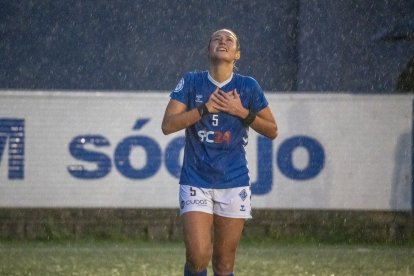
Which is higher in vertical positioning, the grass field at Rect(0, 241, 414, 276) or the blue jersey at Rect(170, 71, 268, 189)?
the blue jersey at Rect(170, 71, 268, 189)

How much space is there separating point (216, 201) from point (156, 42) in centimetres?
1177

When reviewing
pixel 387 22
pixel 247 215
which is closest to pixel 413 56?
pixel 387 22

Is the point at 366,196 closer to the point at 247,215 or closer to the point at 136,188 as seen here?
the point at 136,188

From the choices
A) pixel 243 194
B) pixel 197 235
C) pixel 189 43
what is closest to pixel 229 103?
pixel 243 194

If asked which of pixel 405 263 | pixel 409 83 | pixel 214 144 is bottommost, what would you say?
pixel 405 263

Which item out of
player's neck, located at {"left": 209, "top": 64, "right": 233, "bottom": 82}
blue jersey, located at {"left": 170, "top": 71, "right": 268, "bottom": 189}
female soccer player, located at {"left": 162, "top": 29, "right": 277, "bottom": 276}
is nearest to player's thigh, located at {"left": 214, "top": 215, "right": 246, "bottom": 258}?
female soccer player, located at {"left": 162, "top": 29, "right": 277, "bottom": 276}

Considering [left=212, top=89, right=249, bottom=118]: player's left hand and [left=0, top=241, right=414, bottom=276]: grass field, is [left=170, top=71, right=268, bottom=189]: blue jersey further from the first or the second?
[left=0, top=241, right=414, bottom=276]: grass field

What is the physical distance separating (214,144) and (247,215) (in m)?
0.54

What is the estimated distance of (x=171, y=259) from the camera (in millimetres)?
12477

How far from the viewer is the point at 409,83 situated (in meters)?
17.4

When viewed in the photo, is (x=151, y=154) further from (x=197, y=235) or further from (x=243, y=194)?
(x=197, y=235)

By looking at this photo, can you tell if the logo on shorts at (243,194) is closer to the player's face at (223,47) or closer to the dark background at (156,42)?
the player's face at (223,47)

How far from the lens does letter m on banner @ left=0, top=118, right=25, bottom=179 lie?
1427 cm

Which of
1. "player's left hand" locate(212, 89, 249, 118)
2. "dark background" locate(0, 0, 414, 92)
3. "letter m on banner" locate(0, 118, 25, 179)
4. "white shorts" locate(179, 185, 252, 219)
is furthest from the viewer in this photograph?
"dark background" locate(0, 0, 414, 92)
